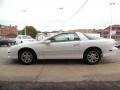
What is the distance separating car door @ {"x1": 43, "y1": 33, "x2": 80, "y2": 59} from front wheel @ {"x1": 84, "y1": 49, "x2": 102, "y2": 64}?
1.14 feet

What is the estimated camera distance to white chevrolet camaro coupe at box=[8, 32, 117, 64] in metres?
10.5

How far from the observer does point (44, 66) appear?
10195mm

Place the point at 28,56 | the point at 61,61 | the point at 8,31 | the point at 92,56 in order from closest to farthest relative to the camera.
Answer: the point at 92,56 → the point at 28,56 → the point at 61,61 → the point at 8,31

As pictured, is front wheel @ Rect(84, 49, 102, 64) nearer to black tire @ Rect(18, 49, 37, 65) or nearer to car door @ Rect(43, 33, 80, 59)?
car door @ Rect(43, 33, 80, 59)

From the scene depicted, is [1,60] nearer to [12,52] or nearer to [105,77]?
[12,52]

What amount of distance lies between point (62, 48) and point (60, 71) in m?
1.66

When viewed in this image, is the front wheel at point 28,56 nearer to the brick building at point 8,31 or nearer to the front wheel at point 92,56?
the front wheel at point 92,56

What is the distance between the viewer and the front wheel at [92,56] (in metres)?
10.5

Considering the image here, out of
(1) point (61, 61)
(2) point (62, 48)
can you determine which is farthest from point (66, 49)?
(1) point (61, 61)

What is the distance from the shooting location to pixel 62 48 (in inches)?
414

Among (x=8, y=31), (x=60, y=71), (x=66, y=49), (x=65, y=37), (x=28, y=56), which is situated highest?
(x=8, y=31)

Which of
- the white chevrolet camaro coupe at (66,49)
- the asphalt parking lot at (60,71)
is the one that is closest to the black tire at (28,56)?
the white chevrolet camaro coupe at (66,49)

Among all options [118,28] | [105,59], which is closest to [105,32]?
[118,28]

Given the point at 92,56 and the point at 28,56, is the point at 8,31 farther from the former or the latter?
the point at 92,56
